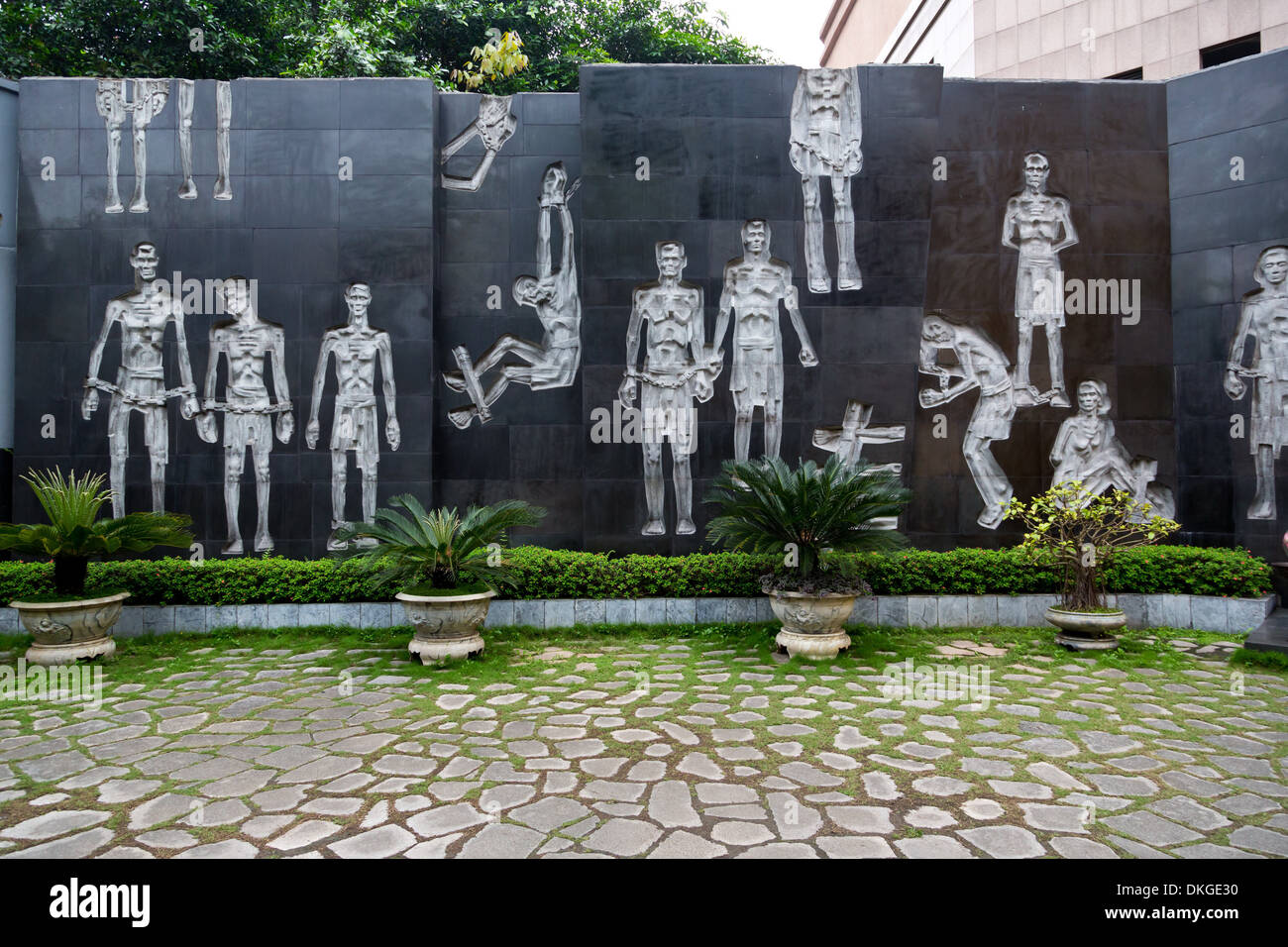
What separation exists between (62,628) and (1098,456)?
12.8 meters

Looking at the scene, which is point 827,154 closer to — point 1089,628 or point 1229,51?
point 1089,628

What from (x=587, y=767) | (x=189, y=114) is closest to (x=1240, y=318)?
(x=587, y=767)

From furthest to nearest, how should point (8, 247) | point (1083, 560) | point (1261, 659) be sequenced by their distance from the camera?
point (8, 247), point (1083, 560), point (1261, 659)

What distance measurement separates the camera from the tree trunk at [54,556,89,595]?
773cm

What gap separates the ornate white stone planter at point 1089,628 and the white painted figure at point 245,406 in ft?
32.7

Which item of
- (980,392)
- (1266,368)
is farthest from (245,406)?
(1266,368)

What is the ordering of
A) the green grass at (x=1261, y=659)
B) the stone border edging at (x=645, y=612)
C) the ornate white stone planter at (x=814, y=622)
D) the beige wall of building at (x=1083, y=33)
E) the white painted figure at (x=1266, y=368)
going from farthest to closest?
1. the beige wall of building at (x=1083, y=33)
2. the white painted figure at (x=1266, y=368)
3. the stone border edging at (x=645, y=612)
4. the ornate white stone planter at (x=814, y=622)
5. the green grass at (x=1261, y=659)

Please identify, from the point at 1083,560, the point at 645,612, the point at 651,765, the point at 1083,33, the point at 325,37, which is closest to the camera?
the point at 651,765

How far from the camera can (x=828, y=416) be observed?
33.1ft

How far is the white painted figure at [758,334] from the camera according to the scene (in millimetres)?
10070

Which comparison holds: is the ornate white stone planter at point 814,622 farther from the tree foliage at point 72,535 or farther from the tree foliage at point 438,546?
the tree foliage at point 72,535

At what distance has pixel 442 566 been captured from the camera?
7656mm

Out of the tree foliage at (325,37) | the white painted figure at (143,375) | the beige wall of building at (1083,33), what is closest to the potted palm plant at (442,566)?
the white painted figure at (143,375)

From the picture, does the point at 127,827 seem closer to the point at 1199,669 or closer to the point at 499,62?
the point at 1199,669
